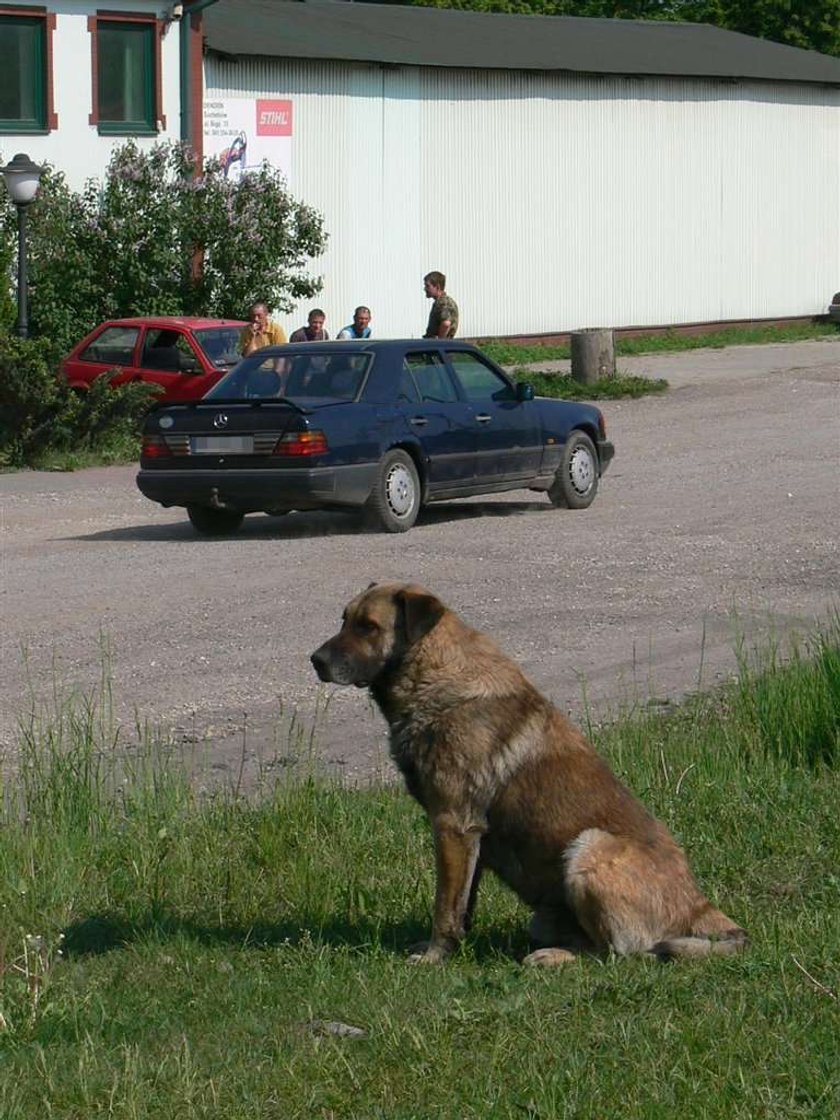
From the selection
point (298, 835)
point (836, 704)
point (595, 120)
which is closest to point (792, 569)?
point (836, 704)

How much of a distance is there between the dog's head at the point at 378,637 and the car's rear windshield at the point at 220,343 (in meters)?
18.8

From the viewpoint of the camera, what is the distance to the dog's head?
245 inches

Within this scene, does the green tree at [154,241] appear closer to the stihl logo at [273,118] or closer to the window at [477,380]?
the stihl logo at [273,118]

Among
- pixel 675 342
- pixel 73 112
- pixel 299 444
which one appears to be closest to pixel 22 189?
pixel 73 112

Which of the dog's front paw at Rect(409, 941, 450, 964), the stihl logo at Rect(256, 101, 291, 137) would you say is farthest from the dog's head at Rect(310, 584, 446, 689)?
the stihl logo at Rect(256, 101, 291, 137)

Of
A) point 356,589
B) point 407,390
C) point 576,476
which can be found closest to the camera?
point 356,589

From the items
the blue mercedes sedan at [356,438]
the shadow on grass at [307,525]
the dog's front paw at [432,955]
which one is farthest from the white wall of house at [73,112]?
the dog's front paw at [432,955]

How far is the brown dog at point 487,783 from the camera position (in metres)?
6.15

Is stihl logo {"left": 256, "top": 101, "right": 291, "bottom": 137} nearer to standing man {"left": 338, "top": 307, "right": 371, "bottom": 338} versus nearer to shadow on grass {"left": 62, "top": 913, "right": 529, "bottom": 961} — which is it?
standing man {"left": 338, "top": 307, "right": 371, "bottom": 338}

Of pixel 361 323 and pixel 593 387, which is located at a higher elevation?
pixel 361 323

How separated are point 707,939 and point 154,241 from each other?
2629 cm

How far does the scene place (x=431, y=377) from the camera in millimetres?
18359

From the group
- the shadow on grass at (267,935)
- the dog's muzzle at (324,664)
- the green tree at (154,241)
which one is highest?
the green tree at (154,241)

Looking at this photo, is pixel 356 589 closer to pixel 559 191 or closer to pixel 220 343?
pixel 220 343
